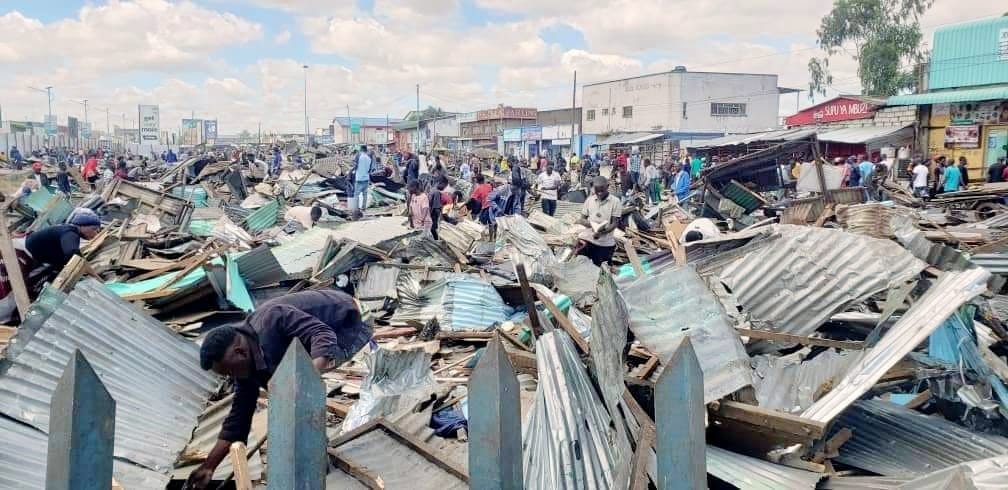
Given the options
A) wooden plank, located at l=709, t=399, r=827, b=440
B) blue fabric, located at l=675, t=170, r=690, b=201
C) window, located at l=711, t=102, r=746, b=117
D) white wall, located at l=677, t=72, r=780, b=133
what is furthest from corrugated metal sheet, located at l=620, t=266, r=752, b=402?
window, located at l=711, t=102, r=746, b=117

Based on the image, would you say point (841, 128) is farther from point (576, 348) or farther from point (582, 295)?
point (576, 348)

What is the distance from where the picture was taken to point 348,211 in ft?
51.0

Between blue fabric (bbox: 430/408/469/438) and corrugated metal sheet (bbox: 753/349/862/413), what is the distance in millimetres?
1709

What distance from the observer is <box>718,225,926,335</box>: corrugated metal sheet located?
17.3ft

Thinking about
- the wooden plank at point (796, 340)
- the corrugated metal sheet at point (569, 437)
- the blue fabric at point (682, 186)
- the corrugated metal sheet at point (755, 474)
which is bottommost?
the corrugated metal sheet at point (755, 474)

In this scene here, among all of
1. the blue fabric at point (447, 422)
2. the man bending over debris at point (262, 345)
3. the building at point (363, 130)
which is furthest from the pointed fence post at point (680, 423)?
the building at point (363, 130)

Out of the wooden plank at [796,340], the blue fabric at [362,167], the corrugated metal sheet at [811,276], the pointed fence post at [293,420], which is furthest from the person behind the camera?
the blue fabric at [362,167]

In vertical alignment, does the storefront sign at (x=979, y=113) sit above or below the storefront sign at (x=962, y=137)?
above

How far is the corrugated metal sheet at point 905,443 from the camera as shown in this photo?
3.62 meters

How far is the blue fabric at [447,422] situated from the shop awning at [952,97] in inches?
831

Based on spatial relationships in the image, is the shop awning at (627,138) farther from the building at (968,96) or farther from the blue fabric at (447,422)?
the blue fabric at (447,422)

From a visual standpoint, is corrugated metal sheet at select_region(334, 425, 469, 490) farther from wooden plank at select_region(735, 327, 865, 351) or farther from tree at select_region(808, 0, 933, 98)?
tree at select_region(808, 0, 933, 98)

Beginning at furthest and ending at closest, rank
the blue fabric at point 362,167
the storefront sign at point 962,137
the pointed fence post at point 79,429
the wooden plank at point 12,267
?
the storefront sign at point 962,137, the blue fabric at point 362,167, the wooden plank at point 12,267, the pointed fence post at point 79,429

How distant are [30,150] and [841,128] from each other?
1953 inches
